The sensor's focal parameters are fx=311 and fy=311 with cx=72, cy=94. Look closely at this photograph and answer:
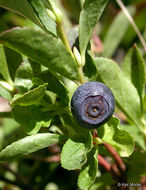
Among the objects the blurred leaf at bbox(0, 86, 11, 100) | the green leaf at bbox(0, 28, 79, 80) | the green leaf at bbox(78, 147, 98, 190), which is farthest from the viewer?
the blurred leaf at bbox(0, 86, 11, 100)

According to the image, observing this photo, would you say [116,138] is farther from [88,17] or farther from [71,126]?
[88,17]

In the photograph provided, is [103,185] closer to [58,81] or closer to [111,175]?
[111,175]

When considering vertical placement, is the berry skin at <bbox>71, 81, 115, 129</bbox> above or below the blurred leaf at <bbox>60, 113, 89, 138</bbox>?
above

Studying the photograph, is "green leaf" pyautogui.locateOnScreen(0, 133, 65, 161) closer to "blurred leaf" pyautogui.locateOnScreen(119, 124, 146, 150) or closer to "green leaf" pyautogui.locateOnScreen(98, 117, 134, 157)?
"green leaf" pyautogui.locateOnScreen(98, 117, 134, 157)

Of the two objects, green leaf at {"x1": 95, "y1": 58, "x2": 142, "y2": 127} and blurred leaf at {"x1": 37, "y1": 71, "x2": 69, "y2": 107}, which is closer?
blurred leaf at {"x1": 37, "y1": 71, "x2": 69, "y2": 107}

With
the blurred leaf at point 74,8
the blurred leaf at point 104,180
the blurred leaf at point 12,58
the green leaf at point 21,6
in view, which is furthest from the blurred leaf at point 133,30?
the green leaf at point 21,6

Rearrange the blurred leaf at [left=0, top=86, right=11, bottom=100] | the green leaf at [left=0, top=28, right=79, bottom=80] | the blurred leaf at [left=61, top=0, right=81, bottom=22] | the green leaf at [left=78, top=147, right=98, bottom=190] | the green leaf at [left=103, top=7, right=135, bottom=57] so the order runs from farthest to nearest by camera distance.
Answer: the blurred leaf at [left=61, top=0, right=81, bottom=22], the green leaf at [left=103, top=7, right=135, bottom=57], the blurred leaf at [left=0, top=86, right=11, bottom=100], the green leaf at [left=78, top=147, right=98, bottom=190], the green leaf at [left=0, top=28, right=79, bottom=80]

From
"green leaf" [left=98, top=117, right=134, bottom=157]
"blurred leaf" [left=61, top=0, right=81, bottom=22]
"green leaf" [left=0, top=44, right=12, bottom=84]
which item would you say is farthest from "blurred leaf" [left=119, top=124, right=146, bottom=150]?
"blurred leaf" [left=61, top=0, right=81, bottom=22]
